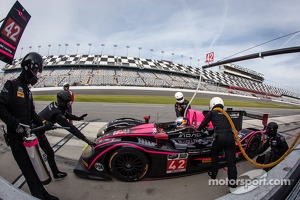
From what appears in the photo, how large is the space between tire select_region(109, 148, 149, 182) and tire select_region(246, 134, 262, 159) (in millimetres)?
2533

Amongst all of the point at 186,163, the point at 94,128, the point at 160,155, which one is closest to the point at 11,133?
the point at 160,155

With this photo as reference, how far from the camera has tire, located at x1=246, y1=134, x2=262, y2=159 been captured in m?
4.11

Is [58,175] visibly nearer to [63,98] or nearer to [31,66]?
A: [63,98]

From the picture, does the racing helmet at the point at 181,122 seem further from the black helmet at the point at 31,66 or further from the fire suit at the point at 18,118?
the black helmet at the point at 31,66

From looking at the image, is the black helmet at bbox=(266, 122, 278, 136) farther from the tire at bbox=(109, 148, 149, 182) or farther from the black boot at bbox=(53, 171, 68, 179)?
the black boot at bbox=(53, 171, 68, 179)

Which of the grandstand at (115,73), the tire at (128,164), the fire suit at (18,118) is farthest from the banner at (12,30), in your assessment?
the grandstand at (115,73)

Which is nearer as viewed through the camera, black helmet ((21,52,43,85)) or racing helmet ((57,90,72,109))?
black helmet ((21,52,43,85))

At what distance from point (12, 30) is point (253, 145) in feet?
21.4

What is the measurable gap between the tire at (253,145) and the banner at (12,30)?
20.0 feet

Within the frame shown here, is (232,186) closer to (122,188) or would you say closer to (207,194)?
(207,194)

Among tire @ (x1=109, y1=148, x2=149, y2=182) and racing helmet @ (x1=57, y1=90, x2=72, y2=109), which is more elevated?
racing helmet @ (x1=57, y1=90, x2=72, y2=109)

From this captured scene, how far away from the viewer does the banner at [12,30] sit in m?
4.39

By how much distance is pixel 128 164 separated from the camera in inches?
117

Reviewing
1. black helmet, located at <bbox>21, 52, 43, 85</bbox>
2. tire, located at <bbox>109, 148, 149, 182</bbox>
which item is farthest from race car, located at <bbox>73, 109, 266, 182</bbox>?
black helmet, located at <bbox>21, 52, 43, 85</bbox>
